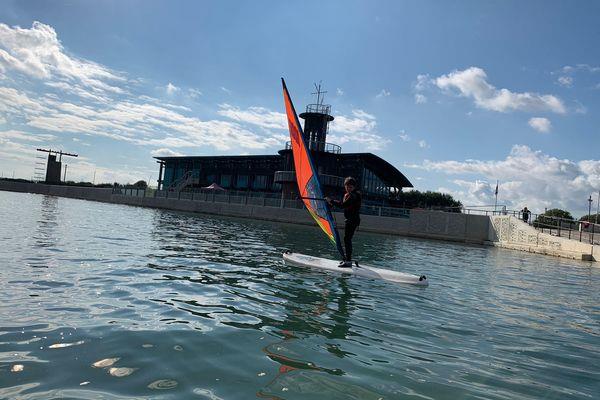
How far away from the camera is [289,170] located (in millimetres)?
61062

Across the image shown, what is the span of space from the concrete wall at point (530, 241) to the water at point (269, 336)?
18.8 m

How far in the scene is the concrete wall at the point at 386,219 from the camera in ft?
129

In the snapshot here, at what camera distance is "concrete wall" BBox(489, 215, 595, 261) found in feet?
86.5

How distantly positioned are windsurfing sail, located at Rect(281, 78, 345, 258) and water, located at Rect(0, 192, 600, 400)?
7.51ft

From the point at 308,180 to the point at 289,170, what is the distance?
48.4 meters

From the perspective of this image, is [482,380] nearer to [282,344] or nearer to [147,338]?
[282,344]

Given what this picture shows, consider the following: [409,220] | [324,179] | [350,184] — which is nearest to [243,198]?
[324,179]

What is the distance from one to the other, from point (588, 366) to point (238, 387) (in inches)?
181

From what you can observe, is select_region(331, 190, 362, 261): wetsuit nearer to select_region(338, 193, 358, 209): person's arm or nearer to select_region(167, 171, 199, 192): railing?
select_region(338, 193, 358, 209): person's arm

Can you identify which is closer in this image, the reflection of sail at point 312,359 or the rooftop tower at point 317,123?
Result: the reflection of sail at point 312,359

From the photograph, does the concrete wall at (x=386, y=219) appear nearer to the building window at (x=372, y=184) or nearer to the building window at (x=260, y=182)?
the building window at (x=260, y=182)

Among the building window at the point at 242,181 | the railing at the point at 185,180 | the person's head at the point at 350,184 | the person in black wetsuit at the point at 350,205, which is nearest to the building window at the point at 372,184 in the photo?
the building window at the point at 242,181

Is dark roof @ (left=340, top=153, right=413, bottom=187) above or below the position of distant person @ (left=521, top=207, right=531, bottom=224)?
above

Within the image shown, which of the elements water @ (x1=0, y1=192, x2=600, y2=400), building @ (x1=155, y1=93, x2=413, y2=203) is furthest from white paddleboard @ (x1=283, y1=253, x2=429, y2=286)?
building @ (x1=155, y1=93, x2=413, y2=203)
